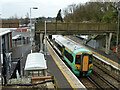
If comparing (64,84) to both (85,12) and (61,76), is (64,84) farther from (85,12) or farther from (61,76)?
(85,12)

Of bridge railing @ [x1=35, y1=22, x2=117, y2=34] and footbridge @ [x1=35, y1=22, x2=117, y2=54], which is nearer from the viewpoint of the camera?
footbridge @ [x1=35, y1=22, x2=117, y2=54]

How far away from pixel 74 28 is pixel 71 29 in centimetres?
47

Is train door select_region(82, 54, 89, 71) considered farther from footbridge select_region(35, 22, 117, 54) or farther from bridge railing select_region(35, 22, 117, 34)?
bridge railing select_region(35, 22, 117, 34)

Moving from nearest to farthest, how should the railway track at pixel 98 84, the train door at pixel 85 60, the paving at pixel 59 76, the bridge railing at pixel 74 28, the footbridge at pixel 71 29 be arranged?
the paving at pixel 59 76
the railway track at pixel 98 84
the train door at pixel 85 60
the footbridge at pixel 71 29
the bridge railing at pixel 74 28

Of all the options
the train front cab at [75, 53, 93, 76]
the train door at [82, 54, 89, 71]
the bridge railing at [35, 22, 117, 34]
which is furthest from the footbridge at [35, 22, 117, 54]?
the train door at [82, 54, 89, 71]

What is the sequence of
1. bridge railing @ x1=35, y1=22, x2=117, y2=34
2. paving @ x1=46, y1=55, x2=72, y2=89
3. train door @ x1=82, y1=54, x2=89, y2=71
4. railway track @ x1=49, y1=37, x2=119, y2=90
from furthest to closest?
bridge railing @ x1=35, y1=22, x2=117, y2=34
train door @ x1=82, y1=54, x2=89, y2=71
railway track @ x1=49, y1=37, x2=119, y2=90
paving @ x1=46, y1=55, x2=72, y2=89

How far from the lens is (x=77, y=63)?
11.8 m

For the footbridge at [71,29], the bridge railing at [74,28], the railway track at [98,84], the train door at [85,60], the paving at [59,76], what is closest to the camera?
the paving at [59,76]

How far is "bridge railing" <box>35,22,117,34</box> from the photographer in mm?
19312

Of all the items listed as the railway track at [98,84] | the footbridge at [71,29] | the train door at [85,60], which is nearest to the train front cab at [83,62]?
the train door at [85,60]

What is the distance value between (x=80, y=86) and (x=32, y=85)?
6408mm

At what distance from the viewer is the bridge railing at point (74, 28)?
1931 centimetres

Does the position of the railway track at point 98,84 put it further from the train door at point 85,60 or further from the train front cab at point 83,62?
the train door at point 85,60

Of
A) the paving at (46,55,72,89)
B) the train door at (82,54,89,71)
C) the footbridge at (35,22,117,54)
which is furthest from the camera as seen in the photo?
the footbridge at (35,22,117,54)
